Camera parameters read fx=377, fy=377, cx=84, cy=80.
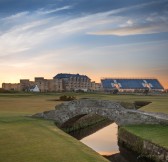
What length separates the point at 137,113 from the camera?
35938 mm

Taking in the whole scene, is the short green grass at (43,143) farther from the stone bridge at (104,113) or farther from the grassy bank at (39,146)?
the stone bridge at (104,113)

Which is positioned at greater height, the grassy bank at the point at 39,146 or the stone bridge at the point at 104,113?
the stone bridge at the point at 104,113

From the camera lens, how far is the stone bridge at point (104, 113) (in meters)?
35.5

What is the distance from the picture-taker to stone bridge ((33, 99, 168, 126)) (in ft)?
116

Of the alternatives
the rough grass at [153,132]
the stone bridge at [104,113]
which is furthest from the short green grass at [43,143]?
the stone bridge at [104,113]

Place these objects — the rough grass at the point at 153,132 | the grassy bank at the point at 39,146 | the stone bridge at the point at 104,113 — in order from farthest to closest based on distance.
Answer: the stone bridge at the point at 104,113
the rough grass at the point at 153,132
the grassy bank at the point at 39,146

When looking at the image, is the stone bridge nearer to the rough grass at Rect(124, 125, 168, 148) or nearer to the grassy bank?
the rough grass at Rect(124, 125, 168, 148)

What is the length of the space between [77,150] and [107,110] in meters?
14.6

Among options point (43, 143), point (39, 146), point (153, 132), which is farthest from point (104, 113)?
point (39, 146)

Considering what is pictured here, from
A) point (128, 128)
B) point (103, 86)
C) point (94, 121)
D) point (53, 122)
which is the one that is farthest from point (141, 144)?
point (103, 86)

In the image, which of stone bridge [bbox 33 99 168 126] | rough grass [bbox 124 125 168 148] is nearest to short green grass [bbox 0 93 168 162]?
rough grass [bbox 124 125 168 148]

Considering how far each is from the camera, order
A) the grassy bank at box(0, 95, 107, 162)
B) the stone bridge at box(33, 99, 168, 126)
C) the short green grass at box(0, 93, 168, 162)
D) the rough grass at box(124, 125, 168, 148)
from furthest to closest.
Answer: the stone bridge at box(33, 99, 168, 126) → the rough grass at box(124, 125, 168, 148) → the short green grass at box(0, 93, 168, 162) → the grassy bank at box(0, 95, 107, 162)

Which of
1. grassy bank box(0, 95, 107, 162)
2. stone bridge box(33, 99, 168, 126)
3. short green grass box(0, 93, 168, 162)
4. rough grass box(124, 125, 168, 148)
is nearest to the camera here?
grassy bank box(0, 95, 107, 162)

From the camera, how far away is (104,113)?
1499 inches
